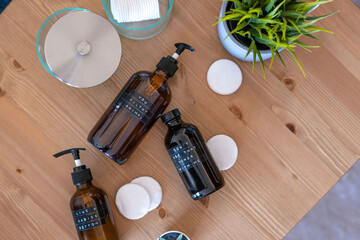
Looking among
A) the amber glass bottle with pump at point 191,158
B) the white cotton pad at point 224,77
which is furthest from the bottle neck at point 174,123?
the white cotton pad at point 224,77

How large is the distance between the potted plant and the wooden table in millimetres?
24

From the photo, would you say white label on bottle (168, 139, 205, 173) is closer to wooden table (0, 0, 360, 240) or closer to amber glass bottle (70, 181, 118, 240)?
wooden table (0, 0, 360, 240)

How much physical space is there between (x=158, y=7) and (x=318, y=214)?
0.96 meters


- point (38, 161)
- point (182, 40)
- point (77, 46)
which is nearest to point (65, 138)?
point (38, 161)

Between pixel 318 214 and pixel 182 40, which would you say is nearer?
pixel 182 40

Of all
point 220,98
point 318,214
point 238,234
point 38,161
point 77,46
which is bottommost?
point 318,214

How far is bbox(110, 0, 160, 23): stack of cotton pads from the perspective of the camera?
1.95 feet

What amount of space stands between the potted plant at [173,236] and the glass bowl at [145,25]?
17.3 inches

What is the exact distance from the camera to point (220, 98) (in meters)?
0.67

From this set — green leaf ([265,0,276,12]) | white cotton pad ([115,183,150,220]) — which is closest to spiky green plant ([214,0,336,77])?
green leaf ([265,0,276,12])

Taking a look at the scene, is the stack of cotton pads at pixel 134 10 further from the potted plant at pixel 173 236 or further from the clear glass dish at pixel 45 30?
the potted plant at pixel 173 236

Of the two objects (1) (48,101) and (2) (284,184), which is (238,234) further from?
(1) (48,101)

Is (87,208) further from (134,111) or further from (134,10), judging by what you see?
(134,10)

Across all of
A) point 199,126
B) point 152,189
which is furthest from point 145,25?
point 152,189
